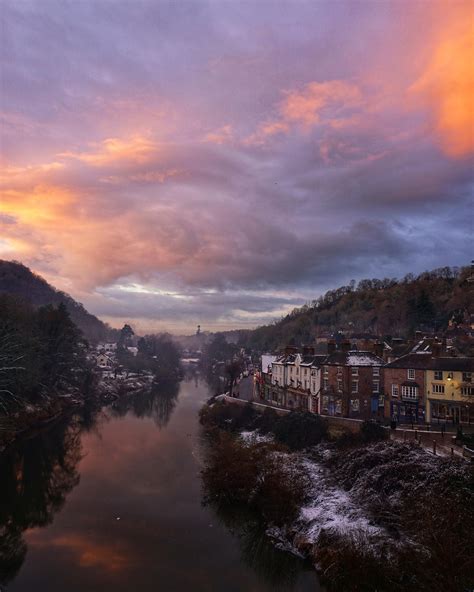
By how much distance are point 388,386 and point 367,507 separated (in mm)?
20257

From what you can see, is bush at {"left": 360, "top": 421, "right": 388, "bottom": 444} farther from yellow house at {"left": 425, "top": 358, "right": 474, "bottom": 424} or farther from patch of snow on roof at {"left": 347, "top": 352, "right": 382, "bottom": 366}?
patch of snow on roof at {"left": 347, "top": 352, "right": 382, "bottom": 366}

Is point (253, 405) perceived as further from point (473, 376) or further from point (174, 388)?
point (174, 388)

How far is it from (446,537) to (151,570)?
14471 mm

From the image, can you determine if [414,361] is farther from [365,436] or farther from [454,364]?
[365,436]

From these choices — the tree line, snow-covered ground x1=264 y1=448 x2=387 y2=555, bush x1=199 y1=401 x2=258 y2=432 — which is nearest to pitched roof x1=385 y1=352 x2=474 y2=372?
snow-covered ground x1=264 y1=448 x2=387 y2=555

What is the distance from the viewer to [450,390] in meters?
40.2

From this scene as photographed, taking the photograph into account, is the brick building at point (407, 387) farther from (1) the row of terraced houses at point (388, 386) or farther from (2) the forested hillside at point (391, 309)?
(2) the forested hillside at point (391, 309)

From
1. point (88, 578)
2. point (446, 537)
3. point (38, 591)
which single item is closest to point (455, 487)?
point (446, 537)

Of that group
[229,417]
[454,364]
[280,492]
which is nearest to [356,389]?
[454,364]

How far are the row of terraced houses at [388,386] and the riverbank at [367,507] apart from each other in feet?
24.7

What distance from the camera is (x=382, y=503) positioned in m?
25.9

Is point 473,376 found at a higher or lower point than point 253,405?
higher

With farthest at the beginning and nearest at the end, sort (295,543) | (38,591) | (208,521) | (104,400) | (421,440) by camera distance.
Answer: (104,400) → (421,440) → (208,521) → (295,543) → (38,591)

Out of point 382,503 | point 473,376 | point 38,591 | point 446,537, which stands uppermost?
point 473,376
